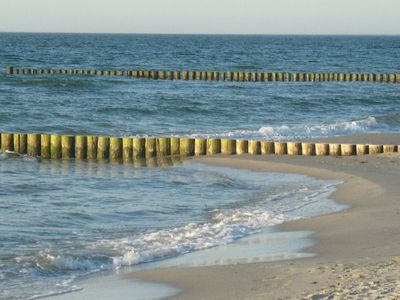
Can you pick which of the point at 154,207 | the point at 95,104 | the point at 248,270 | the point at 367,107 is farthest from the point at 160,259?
the point at 367,107

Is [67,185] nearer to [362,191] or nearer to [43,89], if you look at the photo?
[362,191]

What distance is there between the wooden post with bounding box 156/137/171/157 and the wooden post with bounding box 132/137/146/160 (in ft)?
1.12

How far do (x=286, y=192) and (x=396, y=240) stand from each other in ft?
18.8

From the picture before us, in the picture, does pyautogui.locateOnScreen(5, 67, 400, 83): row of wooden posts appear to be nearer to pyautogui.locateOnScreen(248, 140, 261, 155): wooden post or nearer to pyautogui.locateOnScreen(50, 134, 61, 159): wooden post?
pyautogui.locateOnScreen(50, 134, 61, 159): wooden post

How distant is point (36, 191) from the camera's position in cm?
1761

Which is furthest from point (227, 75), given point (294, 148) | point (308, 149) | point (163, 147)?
point (308, 149)

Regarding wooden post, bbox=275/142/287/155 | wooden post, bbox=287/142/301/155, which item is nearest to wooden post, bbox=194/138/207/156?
wooden post, bbox=275/142/287/155

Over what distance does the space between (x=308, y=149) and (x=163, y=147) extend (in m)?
3.36

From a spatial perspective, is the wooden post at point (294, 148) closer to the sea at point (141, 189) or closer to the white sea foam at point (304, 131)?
the sea at point (141, 189)

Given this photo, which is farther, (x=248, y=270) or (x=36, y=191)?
(x=36, y=191)

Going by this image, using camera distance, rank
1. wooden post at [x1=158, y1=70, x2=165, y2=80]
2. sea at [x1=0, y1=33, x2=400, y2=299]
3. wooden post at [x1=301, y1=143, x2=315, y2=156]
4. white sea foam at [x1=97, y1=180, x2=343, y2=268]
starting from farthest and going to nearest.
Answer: wooden post at [x1=158, y1=70, x2=165, y2=80] → wooden post at [x1=301, y1=143, x2=315, y2=156] → white sea foam at [x1=97, y1=180, x2=343, y2=268] → sea at [x1=0, y1=33, x2=400, y2=299]

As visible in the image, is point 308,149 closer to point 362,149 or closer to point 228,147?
point 362,149

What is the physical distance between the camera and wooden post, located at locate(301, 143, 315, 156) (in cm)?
2181

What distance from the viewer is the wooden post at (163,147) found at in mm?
22812
